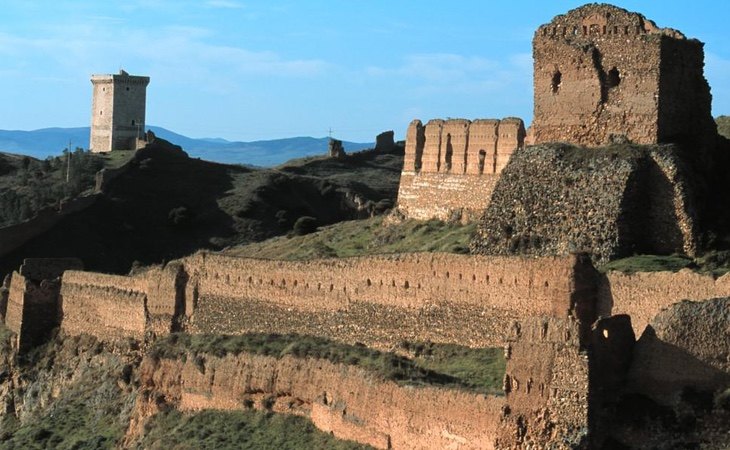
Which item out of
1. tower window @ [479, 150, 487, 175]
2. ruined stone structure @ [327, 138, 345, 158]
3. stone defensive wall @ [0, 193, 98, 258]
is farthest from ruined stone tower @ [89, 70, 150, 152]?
tower window @ [479, 150, 487, 175]

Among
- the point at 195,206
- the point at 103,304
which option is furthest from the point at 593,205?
the point at 195,206

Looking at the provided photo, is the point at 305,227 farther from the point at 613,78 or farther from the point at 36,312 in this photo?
the point at 613,78

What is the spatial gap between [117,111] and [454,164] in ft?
181

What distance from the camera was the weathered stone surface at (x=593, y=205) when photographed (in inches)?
1346

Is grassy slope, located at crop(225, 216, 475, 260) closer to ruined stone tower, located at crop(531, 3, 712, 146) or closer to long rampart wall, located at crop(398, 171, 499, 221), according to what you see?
long rampart wall, located at crop(398, 171, 499, 221)

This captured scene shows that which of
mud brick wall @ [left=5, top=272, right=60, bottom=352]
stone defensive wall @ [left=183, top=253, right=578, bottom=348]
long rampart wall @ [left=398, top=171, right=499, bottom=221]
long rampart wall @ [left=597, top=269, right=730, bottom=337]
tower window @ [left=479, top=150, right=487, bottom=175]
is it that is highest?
tower window @ [left=479, top=150, right=487, bottom=175]

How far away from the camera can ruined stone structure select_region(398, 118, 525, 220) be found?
148ft

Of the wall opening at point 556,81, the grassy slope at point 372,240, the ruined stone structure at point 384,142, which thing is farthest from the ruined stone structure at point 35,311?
the ruined stone structure at point 384,142

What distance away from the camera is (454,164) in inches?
1860

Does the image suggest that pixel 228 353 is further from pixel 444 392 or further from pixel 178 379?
pixel 444 392

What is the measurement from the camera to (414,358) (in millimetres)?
35031

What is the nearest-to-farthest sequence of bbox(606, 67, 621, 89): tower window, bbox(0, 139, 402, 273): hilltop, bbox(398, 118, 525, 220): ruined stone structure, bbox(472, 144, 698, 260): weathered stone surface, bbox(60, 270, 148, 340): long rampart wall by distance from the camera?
bbox(472, 144, 698, 260): weathered stone surface
bbox(606, 67, 621, 89): tower window
bbox(398, 118, 525, 220): ruined stone structure
bbox(60, 270, 148, 340): long rampart wall
bbox(0, 139, 402, 273): hilltop

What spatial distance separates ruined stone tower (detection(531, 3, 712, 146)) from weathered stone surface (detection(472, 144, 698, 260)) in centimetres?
80

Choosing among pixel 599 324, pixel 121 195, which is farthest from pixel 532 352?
pixel 121 195
